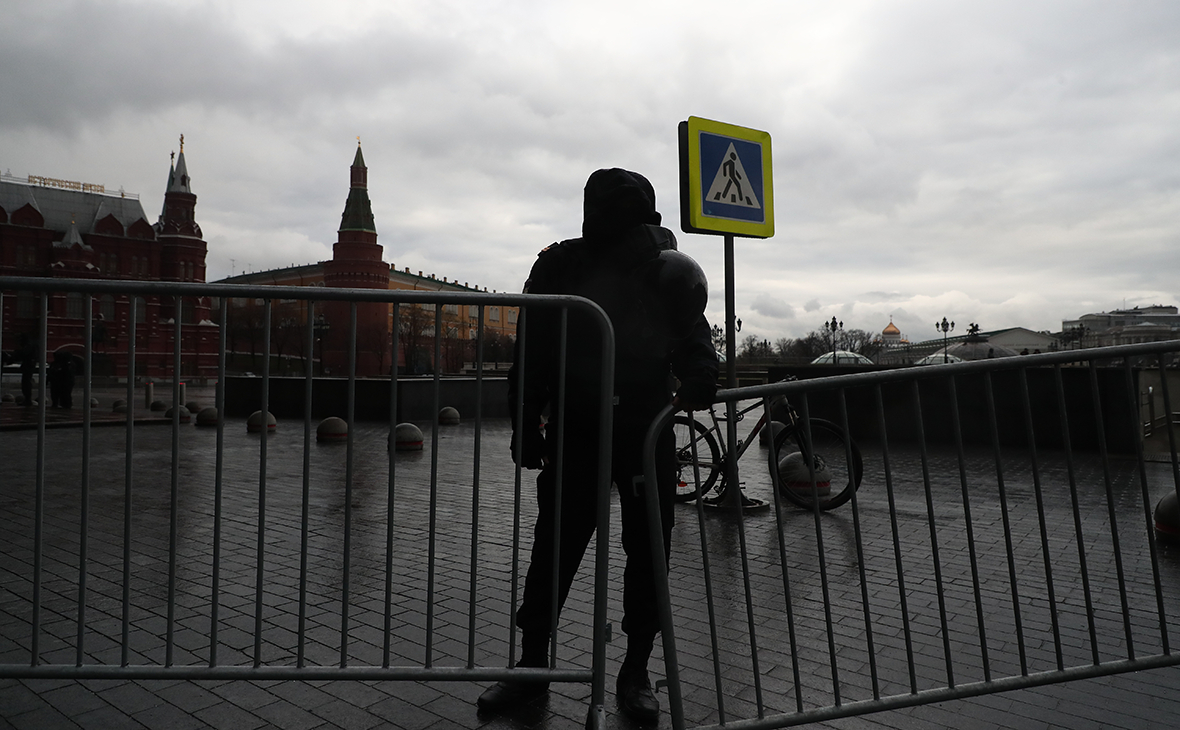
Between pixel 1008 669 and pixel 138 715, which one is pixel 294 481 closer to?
pixel 138 715

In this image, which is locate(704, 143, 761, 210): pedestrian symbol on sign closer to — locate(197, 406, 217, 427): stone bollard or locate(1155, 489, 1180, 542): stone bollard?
locate(1155, 489, 1180, 542): stone bollard

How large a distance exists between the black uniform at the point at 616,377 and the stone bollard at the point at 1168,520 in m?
4.34

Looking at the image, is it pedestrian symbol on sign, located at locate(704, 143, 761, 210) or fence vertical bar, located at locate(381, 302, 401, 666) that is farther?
pedestrian symbol on sign, located at locate(704, 143, 761, 210)

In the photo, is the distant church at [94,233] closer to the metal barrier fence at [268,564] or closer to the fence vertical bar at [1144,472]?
the metal barrier fence at [268,564]

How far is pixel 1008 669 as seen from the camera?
330cm

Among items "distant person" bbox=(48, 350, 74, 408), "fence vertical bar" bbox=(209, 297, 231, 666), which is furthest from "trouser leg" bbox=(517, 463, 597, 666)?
"distant person" bbox=(48, 350, 74, 408)

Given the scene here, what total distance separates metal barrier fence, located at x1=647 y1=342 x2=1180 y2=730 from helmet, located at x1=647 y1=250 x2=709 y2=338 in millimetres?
349

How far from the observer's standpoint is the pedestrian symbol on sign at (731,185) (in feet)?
21.5

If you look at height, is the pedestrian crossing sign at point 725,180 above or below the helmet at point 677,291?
above

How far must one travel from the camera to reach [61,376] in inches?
141

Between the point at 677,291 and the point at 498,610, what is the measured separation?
81.1 inches

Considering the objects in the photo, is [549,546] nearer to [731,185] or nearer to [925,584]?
[925,584]

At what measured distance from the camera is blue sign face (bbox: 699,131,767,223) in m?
6.52

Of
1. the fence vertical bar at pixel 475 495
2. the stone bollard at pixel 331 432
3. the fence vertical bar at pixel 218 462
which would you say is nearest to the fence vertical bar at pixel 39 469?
the fence vertical bar at pixel 218 462
